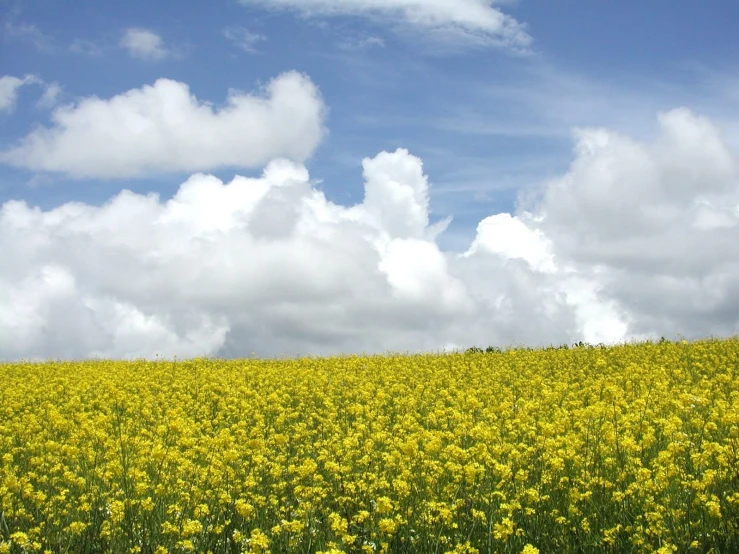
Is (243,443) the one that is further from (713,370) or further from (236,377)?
(713,370)

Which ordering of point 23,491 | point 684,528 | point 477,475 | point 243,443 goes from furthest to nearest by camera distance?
point 243,443 → point 23,491 → point 477,475 → point 684,528

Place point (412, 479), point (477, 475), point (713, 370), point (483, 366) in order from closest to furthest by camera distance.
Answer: point (477, 475), point (412, 479), point (713, 370), point (483, 366)

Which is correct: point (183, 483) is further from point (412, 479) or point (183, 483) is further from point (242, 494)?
point (412, 479)

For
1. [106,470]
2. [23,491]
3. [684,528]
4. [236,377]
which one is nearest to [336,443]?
[106,470]

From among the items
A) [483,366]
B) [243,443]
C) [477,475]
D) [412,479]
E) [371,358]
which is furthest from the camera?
[371,358]

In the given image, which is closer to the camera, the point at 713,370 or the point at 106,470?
the point at 106,470

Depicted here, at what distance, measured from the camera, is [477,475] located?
835 cm

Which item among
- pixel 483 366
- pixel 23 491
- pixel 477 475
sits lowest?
pixel 23 491

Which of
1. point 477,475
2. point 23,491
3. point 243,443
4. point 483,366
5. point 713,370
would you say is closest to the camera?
point 477,475

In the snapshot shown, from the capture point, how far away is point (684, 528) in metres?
7.60

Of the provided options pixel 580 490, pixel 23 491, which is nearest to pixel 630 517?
pixel 580 490

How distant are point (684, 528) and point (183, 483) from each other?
5953 millimetres

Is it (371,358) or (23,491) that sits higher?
(371,358)

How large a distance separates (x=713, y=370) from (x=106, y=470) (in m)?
18.6
